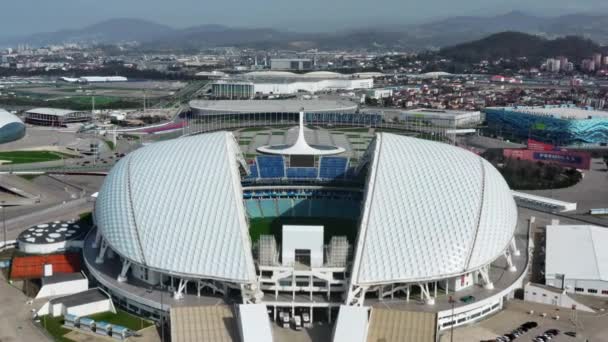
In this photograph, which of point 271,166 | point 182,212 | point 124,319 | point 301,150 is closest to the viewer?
point 124,319

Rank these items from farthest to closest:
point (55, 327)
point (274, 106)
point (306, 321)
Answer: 1. point (274, 106)
2. point (55, 327)
3. point (306, 321)

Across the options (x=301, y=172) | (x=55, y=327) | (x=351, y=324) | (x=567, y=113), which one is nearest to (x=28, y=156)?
(x=301, y=172)

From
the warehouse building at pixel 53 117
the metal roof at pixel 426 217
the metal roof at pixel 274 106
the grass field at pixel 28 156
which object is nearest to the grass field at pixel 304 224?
the metal roof at pixel 426 217

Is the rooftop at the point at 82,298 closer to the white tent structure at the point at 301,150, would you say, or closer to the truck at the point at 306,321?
the truck at the point at 306,321

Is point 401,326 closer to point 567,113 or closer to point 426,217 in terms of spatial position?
point 426,217

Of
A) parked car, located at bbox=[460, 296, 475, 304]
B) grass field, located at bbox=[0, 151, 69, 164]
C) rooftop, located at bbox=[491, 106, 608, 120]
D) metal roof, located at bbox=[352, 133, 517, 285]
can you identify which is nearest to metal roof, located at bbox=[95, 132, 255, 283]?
metal roof, located at bbox=[352, 133, 517, 285]

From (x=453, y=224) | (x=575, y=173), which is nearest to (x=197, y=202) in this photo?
(x=453, y=224)
